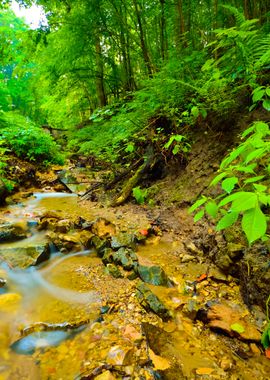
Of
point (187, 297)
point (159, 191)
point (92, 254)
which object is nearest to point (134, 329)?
point (187, 297)

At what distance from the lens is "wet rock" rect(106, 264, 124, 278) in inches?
105

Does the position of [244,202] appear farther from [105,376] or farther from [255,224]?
[105,376]

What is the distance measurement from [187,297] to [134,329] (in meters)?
0.61

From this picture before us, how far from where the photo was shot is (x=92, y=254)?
126 inches

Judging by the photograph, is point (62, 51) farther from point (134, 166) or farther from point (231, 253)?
point (231, 253)

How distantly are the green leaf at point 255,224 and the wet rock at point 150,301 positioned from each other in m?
1.40

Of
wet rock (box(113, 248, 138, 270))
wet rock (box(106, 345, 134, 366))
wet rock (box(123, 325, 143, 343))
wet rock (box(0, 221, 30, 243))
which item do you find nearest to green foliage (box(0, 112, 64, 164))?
wet rock (box(0, 221, 30, 243))

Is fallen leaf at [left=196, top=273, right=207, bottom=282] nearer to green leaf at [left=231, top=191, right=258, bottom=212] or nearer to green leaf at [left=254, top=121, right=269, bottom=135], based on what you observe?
green leaf at [left=254, top=121, right=269, bottom=135]

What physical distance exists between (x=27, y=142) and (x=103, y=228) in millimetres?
5320

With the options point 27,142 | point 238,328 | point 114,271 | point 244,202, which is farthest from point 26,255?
point 27,142

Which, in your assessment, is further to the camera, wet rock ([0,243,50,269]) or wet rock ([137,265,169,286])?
wet rock ([0,243,50,269])

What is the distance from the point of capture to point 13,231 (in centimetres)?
364

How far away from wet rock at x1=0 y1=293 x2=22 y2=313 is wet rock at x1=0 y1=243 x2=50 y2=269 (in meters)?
0.45

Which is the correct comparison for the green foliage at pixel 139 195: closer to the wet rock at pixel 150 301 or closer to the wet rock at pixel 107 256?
the wet rock at pixel 107 256
